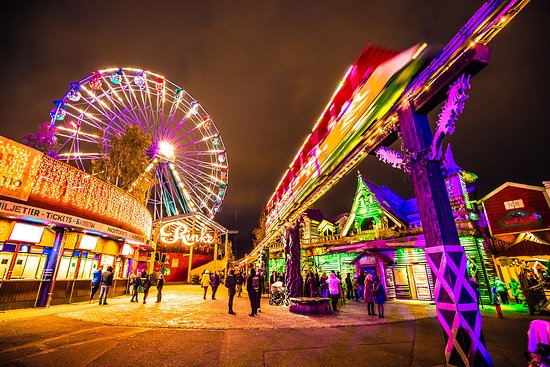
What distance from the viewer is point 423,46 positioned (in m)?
4.88

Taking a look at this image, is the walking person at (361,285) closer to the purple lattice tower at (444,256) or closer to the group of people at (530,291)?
the group of people at (530,291)

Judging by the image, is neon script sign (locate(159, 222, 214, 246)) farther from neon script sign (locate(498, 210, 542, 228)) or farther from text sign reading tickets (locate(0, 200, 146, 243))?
neon script sign (locate(498, 210, 542, 228))

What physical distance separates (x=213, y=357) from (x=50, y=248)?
38.9 feet

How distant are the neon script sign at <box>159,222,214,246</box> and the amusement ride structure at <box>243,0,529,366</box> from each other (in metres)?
30.5

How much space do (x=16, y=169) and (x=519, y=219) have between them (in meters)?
27.0

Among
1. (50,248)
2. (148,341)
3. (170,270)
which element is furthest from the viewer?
(170,270)

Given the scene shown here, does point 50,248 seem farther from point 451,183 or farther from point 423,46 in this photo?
point 451,183

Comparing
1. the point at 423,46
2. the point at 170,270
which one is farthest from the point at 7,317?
the point at 170,270

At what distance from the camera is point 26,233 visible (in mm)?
10266

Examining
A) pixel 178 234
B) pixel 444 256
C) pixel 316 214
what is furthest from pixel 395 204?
pixel 178 234

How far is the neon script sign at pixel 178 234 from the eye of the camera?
32.2 m

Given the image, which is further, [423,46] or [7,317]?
[7,317]

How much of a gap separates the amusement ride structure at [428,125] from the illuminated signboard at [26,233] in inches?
524

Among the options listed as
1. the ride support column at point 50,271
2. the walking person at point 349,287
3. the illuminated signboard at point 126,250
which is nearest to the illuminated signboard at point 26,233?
the ride support column at point 50,271
